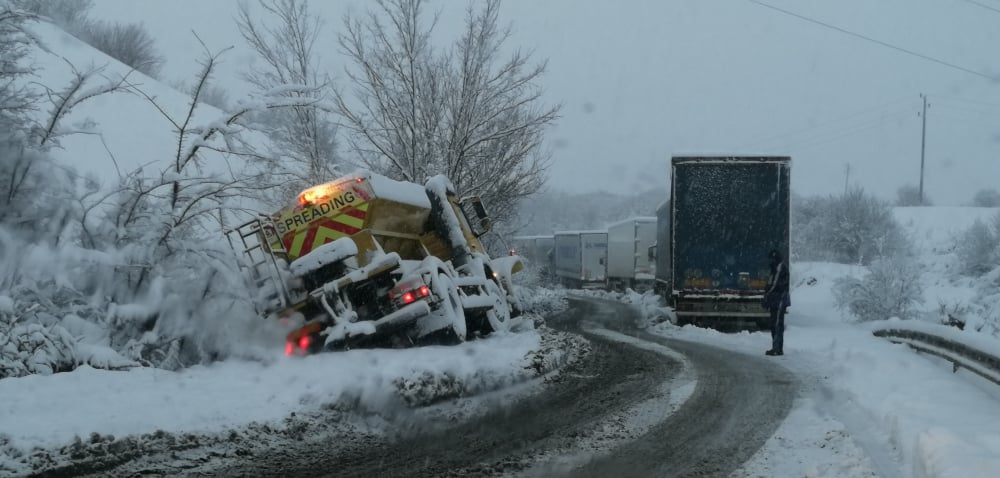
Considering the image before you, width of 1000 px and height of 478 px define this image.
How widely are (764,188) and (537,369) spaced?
27.5 ft

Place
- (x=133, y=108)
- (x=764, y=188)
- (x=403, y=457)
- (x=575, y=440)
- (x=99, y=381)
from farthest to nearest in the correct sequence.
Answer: (x=133, y=108)
(x=764, y=188)
(x=99, y=381)
(x=575, y=440)
(x=403, y=457)

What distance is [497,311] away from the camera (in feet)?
40.3

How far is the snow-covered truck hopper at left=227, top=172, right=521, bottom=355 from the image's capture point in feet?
31.0

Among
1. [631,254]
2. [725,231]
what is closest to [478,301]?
[725,231]

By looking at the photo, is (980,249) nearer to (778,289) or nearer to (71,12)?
(778,289)

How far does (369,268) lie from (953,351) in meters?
6.66

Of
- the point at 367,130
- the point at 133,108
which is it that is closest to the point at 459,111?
the point at 367,130

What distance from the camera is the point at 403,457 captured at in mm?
5484

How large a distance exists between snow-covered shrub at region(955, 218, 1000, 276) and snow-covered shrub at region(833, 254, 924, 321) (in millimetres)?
23427

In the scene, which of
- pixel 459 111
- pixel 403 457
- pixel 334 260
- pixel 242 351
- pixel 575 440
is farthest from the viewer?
pixel 459 111

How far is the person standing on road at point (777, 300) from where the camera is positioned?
468 inches

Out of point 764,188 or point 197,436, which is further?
point 764,188

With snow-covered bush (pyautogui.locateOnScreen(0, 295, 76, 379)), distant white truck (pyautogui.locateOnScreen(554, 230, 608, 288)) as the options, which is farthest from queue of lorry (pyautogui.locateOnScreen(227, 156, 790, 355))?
distant white truck (pyautogui.locateOnScreen(554, 230, 608, 288))

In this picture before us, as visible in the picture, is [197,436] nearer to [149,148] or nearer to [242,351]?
[242,351]
